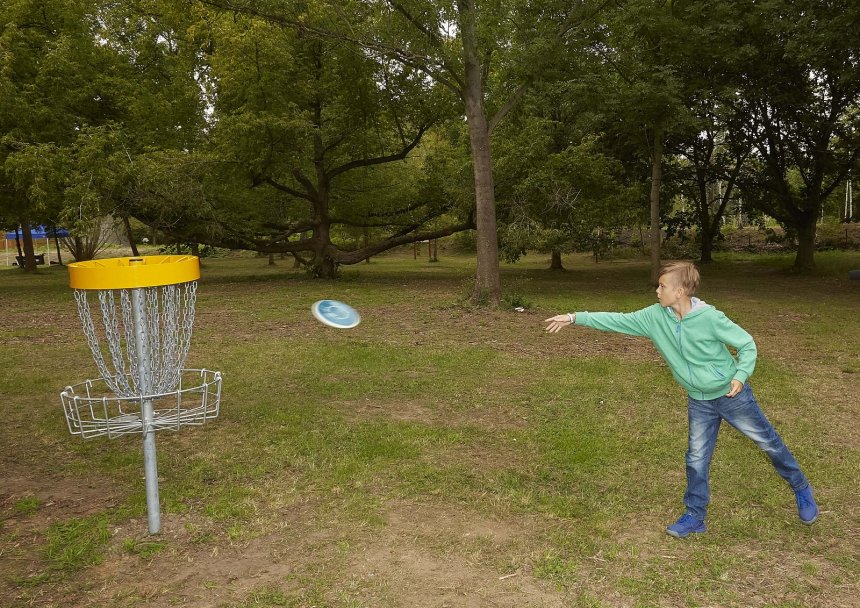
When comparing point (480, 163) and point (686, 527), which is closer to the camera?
point (686, 527)

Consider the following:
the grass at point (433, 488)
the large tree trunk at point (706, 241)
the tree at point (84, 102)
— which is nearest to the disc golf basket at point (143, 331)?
the grass at point (433, 488)

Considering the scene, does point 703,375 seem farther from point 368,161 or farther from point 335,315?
point 368,161

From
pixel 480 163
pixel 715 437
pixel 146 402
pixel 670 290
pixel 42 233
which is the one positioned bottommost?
pixel 715 437

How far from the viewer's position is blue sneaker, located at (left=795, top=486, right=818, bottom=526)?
4227mm

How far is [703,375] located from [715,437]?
0.46 metres

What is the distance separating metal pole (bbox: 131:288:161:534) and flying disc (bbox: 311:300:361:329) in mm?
1719

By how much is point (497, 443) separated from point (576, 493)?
124 cm

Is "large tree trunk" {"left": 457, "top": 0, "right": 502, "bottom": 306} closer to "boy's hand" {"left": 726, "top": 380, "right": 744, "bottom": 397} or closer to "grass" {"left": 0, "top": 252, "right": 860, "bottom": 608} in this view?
"grass" {"left": 0, "top": 252, "right": 860, "bottom": 608}

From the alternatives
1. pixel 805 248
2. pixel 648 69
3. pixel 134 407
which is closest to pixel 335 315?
pixel 134 407

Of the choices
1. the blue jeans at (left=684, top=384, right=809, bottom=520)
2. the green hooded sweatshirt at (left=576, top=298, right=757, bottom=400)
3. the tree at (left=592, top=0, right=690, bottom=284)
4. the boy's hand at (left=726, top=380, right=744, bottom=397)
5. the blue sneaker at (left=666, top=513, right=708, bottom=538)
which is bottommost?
the blue sneaker at (left=666, top=513, right=708, bottom=538)

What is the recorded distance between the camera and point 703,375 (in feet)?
13.1

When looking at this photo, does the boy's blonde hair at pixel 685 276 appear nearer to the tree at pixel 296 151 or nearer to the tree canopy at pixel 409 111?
the tree canopy at pixel 409 111

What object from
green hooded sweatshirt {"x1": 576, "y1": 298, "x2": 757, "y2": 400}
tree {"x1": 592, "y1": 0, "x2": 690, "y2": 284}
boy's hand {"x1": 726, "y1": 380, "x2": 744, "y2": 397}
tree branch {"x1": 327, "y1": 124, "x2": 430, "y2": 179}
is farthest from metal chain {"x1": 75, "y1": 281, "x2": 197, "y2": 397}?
tree branch {"x1": 327, "y1": 124, "x2": 430, "y2": 179}

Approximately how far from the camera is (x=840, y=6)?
14727 mm
